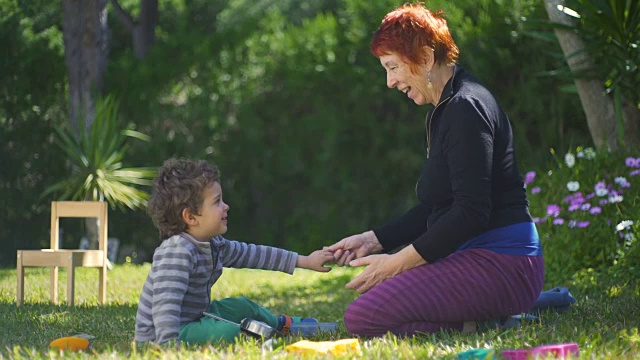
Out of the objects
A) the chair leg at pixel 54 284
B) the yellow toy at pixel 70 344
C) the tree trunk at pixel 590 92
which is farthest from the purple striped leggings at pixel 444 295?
the tree trunk at pixel 590 92

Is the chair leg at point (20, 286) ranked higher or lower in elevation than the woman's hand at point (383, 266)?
lower

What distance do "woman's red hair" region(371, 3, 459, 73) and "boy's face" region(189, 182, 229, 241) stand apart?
0.87 m

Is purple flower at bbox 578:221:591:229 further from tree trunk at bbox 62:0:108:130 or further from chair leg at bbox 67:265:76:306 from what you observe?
tree trunk at bbox 62:0:108:130

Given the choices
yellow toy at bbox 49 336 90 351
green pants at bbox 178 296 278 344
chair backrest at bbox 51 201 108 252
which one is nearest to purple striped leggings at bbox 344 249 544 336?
green pants at bbox 178 296 278 344

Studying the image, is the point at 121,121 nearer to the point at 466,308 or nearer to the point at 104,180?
the point at 104,180

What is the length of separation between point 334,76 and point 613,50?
11.3 feet

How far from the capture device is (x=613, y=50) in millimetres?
6840

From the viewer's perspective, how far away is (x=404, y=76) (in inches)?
152

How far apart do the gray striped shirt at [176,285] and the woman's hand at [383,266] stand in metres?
0.57

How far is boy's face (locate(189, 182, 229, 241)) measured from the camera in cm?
378

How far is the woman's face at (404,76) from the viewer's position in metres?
3.84

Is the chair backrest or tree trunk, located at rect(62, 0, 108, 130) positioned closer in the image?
the chair backrest

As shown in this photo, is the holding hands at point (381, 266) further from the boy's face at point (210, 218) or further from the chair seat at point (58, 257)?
the chair seat at point (58, 257)

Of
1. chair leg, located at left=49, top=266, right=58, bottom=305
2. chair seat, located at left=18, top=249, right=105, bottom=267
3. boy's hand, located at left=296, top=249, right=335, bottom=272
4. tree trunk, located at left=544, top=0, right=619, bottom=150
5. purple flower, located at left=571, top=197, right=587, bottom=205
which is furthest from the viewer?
tree trunk, located at left=544, top=0, right=619, bottom=150
